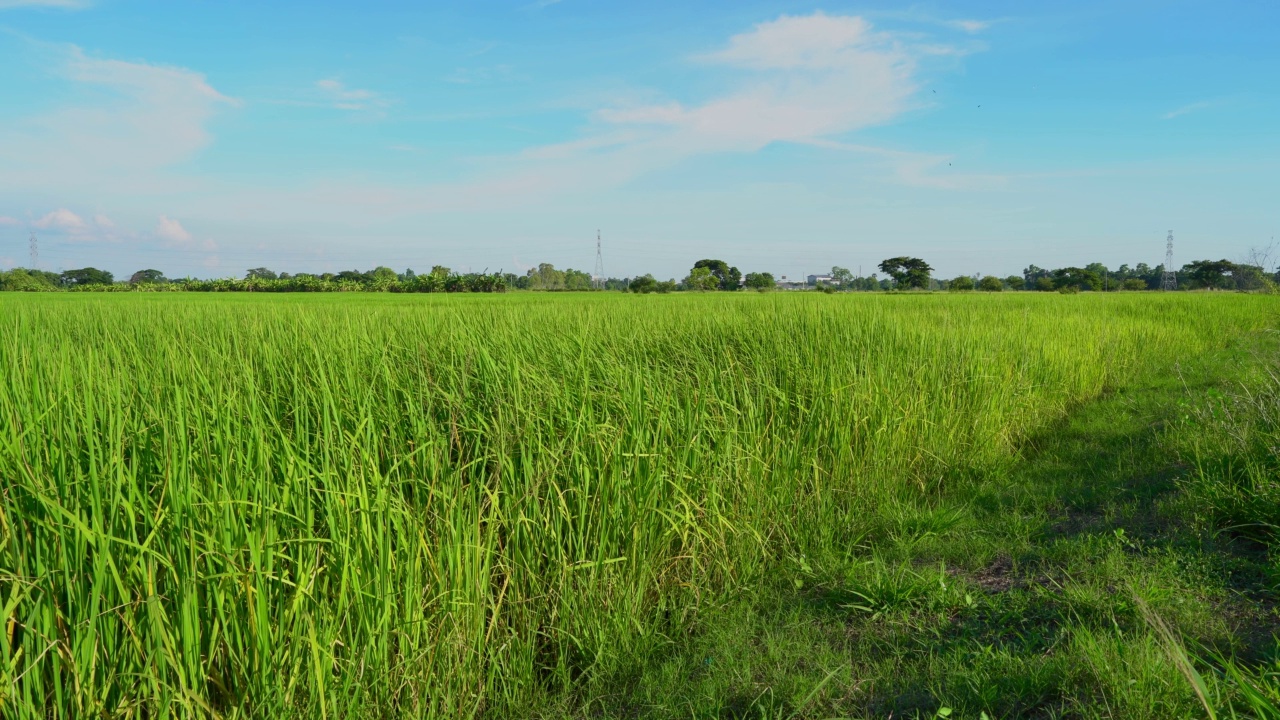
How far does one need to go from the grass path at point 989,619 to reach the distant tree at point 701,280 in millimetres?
42275

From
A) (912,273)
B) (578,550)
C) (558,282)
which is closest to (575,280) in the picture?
(558,282)

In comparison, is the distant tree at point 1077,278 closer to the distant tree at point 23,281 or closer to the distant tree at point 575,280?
the distant tree at point 575,280

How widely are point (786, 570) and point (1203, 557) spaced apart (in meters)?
1.94

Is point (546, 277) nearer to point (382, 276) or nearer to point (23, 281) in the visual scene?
point (382, 276)

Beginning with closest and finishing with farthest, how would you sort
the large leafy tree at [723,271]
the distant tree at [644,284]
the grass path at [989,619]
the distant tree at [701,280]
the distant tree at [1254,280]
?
1. the grass path at [989,619]
2. the distant tree at [1254,280]
3. the distant tree at [644,284]
4. the distant tree at [701,280]
5. the large leafy tree at [723,271]

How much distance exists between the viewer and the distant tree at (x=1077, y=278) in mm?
55875

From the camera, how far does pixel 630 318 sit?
7.62m

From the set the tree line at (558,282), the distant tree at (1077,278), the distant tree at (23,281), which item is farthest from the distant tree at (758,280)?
the distant tree at (23,281)

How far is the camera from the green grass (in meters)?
1.71

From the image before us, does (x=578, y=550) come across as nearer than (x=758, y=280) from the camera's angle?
Yes

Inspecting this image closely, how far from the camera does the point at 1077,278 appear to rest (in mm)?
59281

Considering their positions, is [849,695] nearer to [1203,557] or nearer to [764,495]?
[764,495]

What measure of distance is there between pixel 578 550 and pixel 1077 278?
69101mm

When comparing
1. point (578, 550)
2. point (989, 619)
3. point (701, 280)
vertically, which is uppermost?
point (701, 280)
